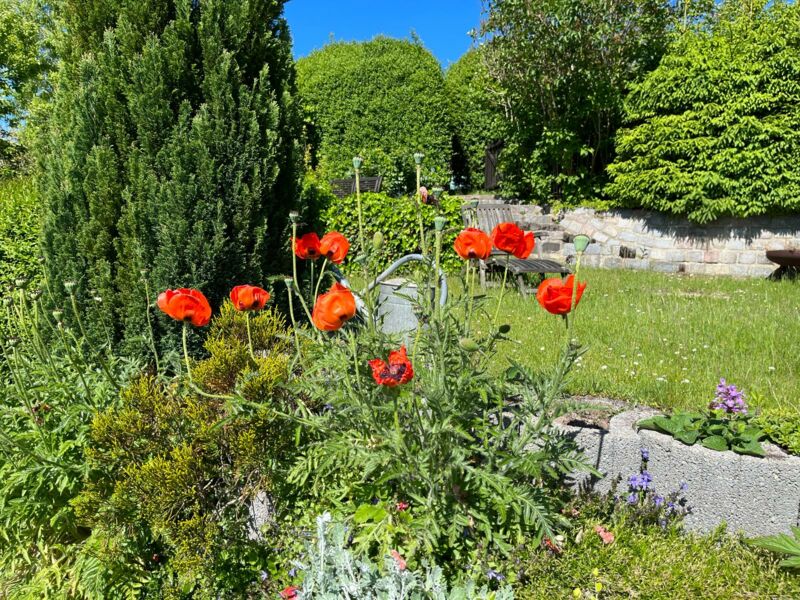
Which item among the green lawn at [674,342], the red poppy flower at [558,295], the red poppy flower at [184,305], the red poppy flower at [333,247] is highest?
the red poppy flower at [333,247]

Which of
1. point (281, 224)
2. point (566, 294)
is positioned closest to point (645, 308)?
point (281, 224)

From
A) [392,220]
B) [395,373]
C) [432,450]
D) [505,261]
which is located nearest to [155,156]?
[395,373]

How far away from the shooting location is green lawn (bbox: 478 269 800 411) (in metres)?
3.11

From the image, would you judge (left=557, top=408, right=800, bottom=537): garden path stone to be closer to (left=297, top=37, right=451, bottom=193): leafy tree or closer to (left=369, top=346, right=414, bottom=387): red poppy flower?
(left=369, top=346, right=414, bottom=387): red poppy flower

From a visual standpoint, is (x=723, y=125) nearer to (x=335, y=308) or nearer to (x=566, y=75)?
(x=566, y=75)

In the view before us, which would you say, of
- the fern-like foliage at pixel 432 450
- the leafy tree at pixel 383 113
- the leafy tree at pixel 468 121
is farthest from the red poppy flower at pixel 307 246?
the leafy tree at pixel 468 121

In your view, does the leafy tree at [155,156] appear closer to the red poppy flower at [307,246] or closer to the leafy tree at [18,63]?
the red poppy flower at [307,246]

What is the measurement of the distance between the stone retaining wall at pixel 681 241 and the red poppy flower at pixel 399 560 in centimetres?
797

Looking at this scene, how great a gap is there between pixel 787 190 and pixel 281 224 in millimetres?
8043

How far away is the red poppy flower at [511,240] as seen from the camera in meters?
1.87

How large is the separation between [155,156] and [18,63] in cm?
2088

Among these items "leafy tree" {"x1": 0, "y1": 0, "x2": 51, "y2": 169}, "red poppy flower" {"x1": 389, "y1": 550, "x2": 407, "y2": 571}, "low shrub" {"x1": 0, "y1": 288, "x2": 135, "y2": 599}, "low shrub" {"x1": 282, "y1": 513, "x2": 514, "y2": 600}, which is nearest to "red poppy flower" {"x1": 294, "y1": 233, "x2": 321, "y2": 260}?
"low shrub" {"x1": 0, "y1": 288, "x2": 135, "y2": 599}

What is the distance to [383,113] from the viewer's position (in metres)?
12.4

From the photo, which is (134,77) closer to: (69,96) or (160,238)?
(69,96)
